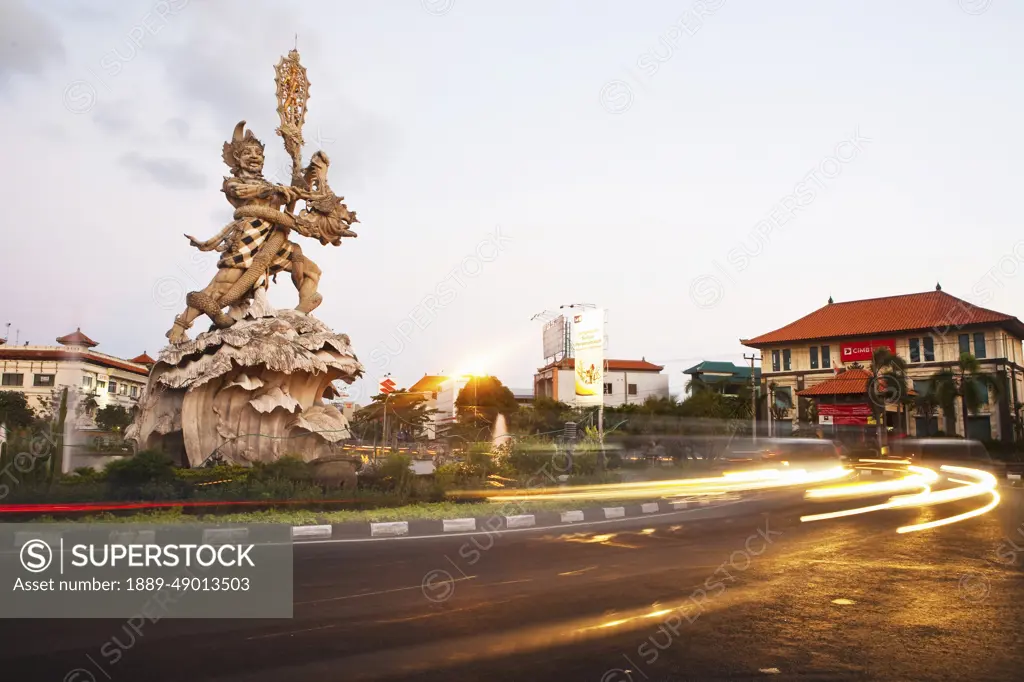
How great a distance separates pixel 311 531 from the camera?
35.9 ft

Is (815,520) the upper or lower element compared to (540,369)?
lower

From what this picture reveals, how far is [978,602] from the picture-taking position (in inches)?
249

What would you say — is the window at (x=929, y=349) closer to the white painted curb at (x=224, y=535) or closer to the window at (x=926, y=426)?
the window at (x=926, y=426)

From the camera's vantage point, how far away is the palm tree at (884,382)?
4750 cm

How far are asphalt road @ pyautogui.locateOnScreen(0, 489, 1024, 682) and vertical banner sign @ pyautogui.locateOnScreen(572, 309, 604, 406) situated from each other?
656 inches

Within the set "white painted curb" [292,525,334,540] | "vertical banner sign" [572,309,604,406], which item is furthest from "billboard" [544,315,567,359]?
"white painted curb" [292,525,334,540]

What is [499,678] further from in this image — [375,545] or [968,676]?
[375,545]

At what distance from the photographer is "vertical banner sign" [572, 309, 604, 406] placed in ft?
85.1

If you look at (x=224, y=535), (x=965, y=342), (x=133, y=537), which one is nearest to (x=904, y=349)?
(x=965, y=342)

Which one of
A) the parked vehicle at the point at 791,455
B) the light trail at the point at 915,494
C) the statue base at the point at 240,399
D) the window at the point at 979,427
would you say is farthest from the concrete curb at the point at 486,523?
the window at the point at 979,427

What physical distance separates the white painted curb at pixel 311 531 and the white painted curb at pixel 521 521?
331 cm

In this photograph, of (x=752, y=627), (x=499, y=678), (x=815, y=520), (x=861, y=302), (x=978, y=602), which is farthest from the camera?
(x=861, y=302)

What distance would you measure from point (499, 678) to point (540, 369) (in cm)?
7838

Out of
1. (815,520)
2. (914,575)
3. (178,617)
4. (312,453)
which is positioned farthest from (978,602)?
(312,453)
